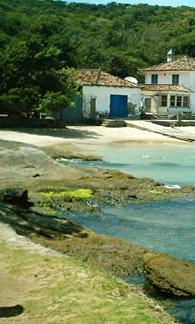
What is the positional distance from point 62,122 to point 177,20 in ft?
232

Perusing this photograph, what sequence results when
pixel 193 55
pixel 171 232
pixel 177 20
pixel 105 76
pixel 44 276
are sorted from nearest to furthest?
1. pixel 44 276
2. pixel 171 232
3. pixel 105 76
4. pixel 193 55
5. pixel 177 20

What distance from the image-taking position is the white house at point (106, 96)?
5547cm

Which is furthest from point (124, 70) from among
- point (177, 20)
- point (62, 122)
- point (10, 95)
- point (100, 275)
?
point (100, 275)

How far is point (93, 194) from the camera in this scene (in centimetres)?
2097

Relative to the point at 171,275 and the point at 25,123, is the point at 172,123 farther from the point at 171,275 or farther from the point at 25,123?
the point at 171,275

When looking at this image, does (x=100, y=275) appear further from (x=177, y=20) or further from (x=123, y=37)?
(x=177, y=20)

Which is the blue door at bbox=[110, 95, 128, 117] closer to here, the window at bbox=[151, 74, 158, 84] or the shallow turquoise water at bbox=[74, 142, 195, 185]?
the shallow turquoise water at bbox=[74, 142, 195, 185]

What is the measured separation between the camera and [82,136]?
1754 inches

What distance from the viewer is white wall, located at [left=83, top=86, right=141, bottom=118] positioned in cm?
5541

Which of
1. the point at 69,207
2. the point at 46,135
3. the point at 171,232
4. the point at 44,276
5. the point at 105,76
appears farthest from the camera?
the point at 105,76

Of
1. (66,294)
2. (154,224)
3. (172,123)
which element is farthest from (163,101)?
(66,294)

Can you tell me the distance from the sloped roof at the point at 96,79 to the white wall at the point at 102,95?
334mm

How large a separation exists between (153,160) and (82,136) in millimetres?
10642

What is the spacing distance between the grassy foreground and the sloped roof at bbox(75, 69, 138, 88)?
46468mm
